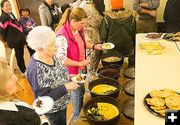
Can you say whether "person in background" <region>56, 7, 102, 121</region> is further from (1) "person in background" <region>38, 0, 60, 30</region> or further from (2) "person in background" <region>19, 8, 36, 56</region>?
(2) "person in background" <region>19, 8, 36, 56</region>

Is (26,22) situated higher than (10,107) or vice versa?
(10,107)

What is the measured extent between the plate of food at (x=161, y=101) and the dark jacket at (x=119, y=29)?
1768mm

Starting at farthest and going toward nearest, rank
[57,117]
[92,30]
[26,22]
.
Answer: [26,22]
[92,30]
[57,117]

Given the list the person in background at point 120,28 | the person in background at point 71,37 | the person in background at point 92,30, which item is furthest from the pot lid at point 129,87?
the person in background at point 120,28

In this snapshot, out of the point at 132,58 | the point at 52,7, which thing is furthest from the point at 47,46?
the point at 52,7

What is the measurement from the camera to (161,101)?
5.19 feet

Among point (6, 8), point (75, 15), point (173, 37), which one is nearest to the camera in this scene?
point (75, 15)

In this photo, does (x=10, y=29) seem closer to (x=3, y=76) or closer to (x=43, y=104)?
(x=43, y=104)

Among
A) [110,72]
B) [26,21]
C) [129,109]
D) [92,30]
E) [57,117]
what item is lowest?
[57,117]

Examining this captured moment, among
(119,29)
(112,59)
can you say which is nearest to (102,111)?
(112,59)

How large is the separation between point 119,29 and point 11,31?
2.12m

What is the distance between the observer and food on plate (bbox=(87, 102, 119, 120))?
1804 mm

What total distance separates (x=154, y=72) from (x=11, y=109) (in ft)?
4.01

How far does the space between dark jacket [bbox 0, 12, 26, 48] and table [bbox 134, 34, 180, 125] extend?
272cm
